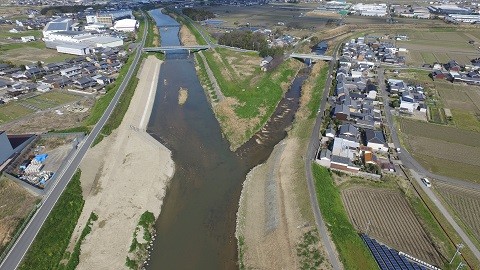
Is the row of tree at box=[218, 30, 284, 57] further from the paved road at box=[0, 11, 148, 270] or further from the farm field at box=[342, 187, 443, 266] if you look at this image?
the farm field at box=[342, 187, 443, 266]

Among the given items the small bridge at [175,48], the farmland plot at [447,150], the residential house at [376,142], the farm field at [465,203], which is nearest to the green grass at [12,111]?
the small bridge at [175,48]

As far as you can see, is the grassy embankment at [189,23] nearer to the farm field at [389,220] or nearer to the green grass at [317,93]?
the green grass at [317,93]

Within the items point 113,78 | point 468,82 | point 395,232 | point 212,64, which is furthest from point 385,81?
point 113,78

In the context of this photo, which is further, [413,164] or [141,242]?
[413,164]

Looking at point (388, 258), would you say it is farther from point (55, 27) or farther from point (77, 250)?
point (55, 27)

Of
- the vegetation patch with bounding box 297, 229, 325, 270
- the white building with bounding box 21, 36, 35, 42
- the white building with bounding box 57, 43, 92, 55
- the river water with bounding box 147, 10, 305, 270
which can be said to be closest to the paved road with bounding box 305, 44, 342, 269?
the vegetation patch with bounding box 297, 229, 325, 270

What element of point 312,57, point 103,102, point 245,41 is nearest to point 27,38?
point 103,102
